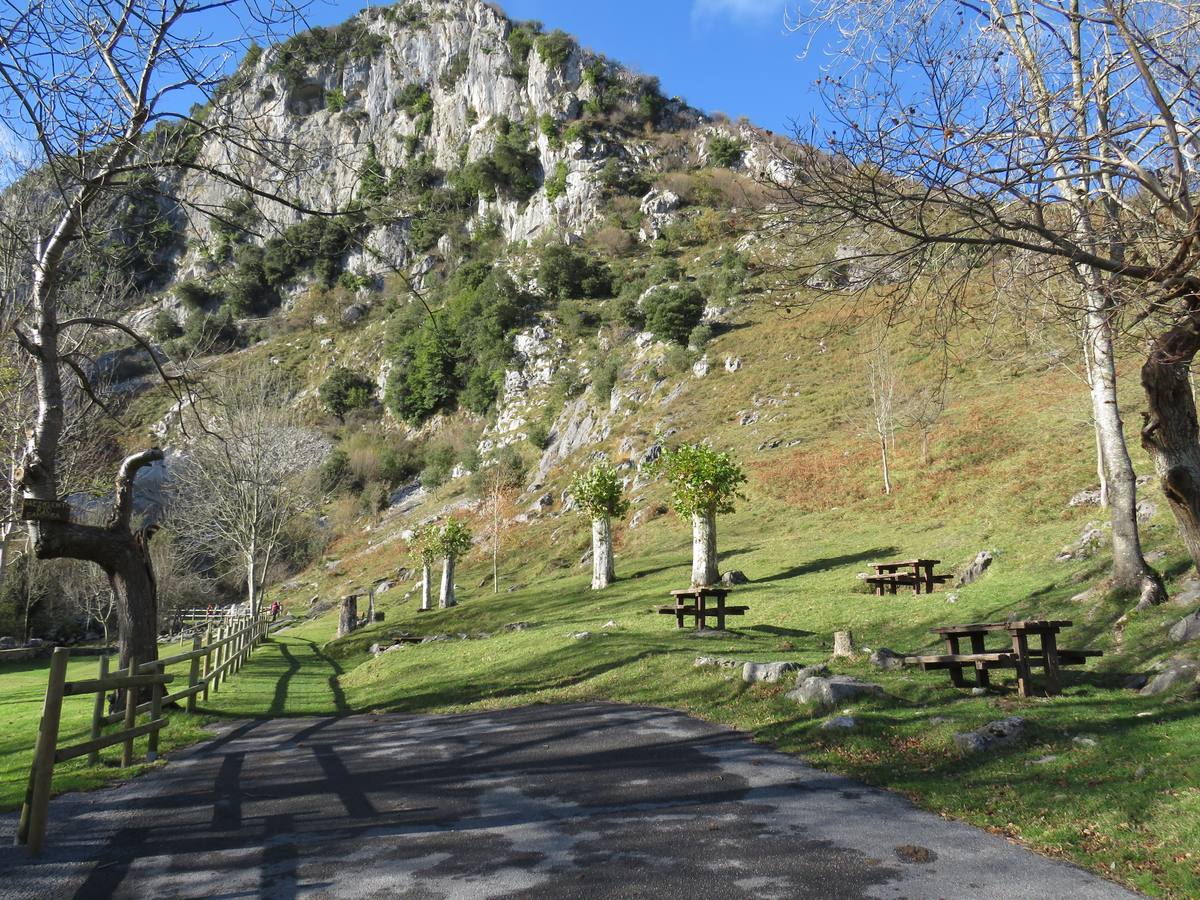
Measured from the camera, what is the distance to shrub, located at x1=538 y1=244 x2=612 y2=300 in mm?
79562

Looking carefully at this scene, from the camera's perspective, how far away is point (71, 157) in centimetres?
570

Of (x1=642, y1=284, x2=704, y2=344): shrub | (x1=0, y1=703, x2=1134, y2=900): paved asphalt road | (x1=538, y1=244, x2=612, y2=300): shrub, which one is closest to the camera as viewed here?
(x1=0, y1=703, x2=1134, y2=900): paved asphalt road

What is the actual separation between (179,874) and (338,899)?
4.16 feet

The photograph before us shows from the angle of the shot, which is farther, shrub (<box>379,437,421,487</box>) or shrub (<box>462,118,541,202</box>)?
shrub (<box>462,118,541,202</box>)

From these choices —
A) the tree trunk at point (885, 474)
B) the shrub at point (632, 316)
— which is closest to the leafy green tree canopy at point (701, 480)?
the tree trunk at point (885, 474)

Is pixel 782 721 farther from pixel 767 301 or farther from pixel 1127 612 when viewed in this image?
pixel 1127 612

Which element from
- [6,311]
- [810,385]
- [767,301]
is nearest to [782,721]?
[767,301]

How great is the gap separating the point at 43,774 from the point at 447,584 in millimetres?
30831

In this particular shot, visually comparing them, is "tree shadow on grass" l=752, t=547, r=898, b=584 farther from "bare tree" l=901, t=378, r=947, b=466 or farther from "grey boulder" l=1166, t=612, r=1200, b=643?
"grey boulder" l=1166, t=612, r=1200, b=643

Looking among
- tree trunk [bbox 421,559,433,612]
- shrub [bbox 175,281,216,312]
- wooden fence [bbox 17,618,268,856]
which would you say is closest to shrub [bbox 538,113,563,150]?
shrub [bbox 175,281,216,312]

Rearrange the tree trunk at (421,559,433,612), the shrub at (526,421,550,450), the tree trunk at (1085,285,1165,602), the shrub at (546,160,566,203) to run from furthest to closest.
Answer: the shrub at (546,160,566,203) → the shrub at (526,421,550,450) → the tree trunk at (421,559,433,612) → the tree trunk at (1085,285,1165,602)

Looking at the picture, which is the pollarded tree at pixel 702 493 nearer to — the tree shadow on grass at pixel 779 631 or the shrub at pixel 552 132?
the tree shadow on grass at pixel 779 631

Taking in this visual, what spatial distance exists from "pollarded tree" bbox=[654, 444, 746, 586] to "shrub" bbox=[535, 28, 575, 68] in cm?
9342

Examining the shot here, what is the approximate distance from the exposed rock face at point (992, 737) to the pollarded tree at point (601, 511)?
22474 mm
